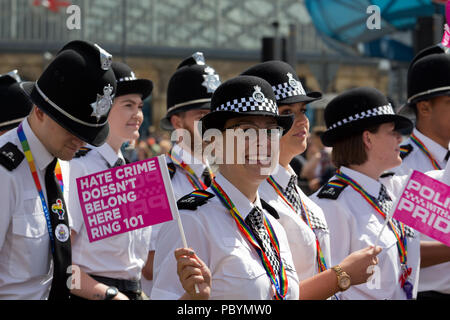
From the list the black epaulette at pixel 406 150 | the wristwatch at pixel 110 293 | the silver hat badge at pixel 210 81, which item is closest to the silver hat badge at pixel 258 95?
the wristwatch at pixel 110 293

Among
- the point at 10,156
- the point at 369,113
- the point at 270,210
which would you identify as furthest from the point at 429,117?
the point at 10,156

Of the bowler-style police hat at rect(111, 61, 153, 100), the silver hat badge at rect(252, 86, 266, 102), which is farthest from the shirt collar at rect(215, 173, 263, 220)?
the bowler-style police hat at rect(111, 61, 153, 100)

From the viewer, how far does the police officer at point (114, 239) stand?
4406 millimetres

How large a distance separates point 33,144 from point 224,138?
84cm

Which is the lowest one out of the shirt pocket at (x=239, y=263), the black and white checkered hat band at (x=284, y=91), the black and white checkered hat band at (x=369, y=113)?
the shirt pocket at (x=239, y=263)

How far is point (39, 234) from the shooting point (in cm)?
349

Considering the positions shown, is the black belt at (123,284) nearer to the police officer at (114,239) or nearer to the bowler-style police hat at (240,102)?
the police officer at (114,239)

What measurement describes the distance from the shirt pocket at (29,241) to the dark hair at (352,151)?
6.54 feet

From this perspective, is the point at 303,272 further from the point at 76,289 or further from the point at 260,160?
the point at 76,289

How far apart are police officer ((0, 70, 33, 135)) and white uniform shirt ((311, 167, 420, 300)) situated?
7.06ft

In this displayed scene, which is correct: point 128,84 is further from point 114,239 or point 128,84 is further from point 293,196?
point 293,196

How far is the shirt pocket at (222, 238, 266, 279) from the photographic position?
126 inches

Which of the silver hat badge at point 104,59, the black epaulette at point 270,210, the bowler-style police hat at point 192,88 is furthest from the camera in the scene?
the bowler-style police hat at point 192,88

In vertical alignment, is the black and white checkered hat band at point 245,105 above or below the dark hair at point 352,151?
above
